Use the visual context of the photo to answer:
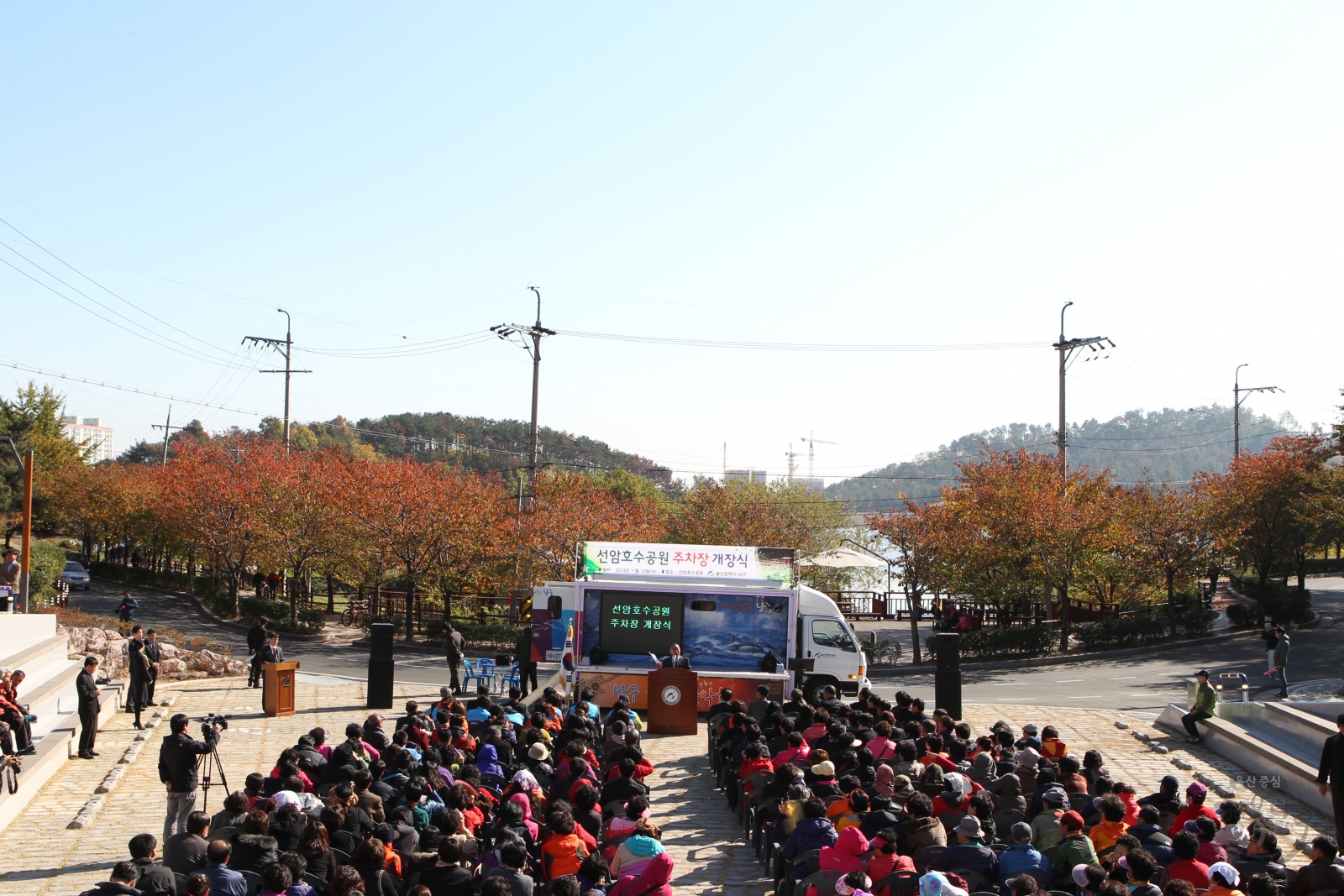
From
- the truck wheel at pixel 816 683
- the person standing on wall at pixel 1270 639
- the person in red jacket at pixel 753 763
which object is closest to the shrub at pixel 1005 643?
the person standing on wall at pixel 1270 639

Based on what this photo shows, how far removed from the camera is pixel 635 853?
837 cm

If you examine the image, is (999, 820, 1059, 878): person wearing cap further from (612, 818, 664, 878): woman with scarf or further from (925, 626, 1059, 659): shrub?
(925, 626, 1059, 659): shrub

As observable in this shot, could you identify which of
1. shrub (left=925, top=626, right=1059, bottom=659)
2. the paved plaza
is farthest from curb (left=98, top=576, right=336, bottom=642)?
shrub (left=925, top=626, right=1059, bottom=659)

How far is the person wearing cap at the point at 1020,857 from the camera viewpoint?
337 inches

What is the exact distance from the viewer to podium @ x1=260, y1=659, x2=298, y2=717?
66.7 ft

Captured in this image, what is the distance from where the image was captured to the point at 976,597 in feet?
113

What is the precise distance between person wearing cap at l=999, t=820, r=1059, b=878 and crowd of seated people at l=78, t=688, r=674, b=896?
2768 mm

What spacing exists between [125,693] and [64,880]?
12.8 m

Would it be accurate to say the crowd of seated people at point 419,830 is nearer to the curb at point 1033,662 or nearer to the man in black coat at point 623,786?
the man in black coat at point 623,786

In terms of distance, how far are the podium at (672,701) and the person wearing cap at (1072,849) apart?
10916 millimetres

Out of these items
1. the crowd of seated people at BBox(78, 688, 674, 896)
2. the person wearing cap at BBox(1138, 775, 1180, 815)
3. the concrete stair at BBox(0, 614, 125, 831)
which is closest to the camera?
the crowd of seated people at BBox(78, 688, 674, 896)

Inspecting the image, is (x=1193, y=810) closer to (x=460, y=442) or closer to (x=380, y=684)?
(x=380, y=684)

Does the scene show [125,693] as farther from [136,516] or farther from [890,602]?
[890,602]

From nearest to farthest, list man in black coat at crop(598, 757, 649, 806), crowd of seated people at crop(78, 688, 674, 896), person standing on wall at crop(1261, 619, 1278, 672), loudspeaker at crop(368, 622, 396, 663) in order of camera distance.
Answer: crowd of seated people at crop(78, 688, 674, 896) → man in black coat at crop(598, 757, 649, 806) → loudspeaker at crop(368, 622, 396, 663) → person standing on wall at crop(1261, 619, 1278, 672)
